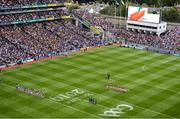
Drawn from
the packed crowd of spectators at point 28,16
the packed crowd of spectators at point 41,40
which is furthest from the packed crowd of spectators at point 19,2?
the packed crowd of spectators at point 41,40

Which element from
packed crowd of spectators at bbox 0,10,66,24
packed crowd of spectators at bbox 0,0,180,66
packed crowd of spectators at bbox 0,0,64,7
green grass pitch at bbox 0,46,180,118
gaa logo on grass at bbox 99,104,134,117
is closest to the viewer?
gaa logo on grass at bbox 99,104,134,117

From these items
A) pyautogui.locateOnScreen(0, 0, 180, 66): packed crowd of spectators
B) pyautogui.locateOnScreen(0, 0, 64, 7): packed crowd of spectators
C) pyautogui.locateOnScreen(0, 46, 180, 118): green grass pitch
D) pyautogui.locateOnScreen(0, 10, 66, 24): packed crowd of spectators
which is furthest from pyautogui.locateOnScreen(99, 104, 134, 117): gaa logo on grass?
pyautogui.locateOnScreen(0, 0, 64, 7): packed crowd of spectators

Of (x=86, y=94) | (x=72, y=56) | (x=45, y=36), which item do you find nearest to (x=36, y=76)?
(x=86, y=94)

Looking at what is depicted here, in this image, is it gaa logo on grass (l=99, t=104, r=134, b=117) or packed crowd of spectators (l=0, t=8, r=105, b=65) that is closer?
gaa logo on grass (l=99, t=104, r=134, b=117)

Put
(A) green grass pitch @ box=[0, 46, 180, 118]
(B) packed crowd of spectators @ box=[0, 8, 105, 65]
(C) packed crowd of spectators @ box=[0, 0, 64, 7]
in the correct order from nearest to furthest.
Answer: (A) green grass pitch @ box=[0, 46, 180, 118] → (B) packed crowd of spectators @ box=[0, 8, 105, 65] → (C) packed crowd of spectators @ box=[0, 0, 64, 7]

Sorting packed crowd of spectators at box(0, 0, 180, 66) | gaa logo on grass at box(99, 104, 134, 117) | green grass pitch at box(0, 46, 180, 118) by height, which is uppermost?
packed crowd of spectators at box(0, 0, 180, 66)

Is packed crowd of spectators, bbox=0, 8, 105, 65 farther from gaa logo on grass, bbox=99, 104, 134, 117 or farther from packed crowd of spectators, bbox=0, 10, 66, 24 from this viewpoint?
gaa logo on grass, bbox=99, 104, 134, 117

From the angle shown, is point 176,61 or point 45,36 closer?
point 176,61

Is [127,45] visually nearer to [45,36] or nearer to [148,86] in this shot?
[45,36]

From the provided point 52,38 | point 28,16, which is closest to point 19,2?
point 28,16
